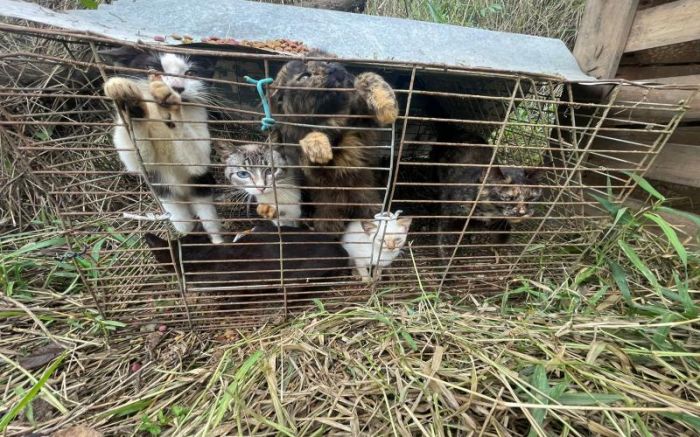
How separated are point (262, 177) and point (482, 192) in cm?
124

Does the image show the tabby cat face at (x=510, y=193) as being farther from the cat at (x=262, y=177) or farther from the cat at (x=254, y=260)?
the cat at (x=262, y=177)

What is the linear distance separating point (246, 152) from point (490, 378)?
1708 millimetres

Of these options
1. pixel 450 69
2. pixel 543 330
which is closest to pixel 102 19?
pixel 450 69

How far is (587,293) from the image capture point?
1.67m

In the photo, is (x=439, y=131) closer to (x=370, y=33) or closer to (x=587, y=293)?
(x=370, y=33)

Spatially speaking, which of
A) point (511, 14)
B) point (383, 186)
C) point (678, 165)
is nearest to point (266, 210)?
point (383, 186)

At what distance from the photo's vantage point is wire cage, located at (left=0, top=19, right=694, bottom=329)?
4.58 feet

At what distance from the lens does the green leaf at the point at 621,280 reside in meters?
1.50

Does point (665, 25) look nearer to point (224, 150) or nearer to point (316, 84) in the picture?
point (316, 84)

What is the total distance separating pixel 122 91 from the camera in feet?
3.61

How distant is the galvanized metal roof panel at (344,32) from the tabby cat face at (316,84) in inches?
8.0

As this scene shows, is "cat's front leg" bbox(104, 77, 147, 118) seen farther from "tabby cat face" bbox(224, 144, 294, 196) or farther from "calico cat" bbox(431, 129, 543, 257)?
"calico cat" bbox(431, 129, 543, 257)

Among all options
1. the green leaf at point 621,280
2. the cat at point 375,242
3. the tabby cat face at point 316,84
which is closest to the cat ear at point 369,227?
the cat at point 375,242

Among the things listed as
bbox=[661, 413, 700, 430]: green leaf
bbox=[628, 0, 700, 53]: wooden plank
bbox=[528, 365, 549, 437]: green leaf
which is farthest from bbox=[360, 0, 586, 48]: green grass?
bbox=[661, 413, 700, 430]: green leaf
